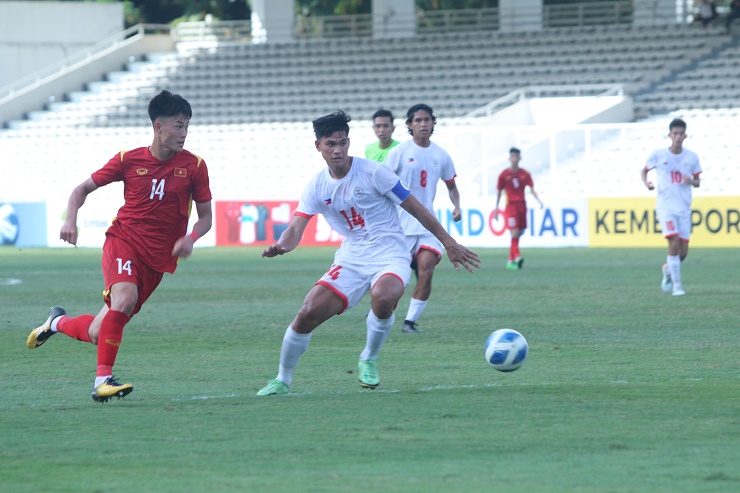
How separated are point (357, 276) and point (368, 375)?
0.66 meters

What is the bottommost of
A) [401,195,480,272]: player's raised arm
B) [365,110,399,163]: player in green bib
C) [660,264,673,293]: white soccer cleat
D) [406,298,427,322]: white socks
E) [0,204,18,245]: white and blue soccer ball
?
[0,204,18,245]: white and blue soccer ball

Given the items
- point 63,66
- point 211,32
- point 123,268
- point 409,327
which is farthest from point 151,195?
point 211,32

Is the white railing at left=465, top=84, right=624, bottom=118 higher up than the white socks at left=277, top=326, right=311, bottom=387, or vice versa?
the white railing at left=465, top=84, right=624, bottom=118

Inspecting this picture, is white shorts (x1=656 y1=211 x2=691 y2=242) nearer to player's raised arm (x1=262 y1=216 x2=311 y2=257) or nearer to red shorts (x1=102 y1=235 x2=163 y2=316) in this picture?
player's raised arm (x1=262 y1=216 x2=311 y2=257)

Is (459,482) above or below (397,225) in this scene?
below

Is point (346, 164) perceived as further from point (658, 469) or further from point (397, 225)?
point (658, 469)

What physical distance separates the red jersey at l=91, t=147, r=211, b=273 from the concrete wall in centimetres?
3626

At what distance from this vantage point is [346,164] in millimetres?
8430

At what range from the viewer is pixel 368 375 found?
27.8 ft

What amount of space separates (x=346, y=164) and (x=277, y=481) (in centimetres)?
327

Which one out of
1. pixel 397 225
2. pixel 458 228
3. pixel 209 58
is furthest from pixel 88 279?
pixel 209 58

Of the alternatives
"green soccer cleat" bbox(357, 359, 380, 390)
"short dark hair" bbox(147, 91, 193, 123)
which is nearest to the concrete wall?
"short dark hair" bbox(147, 91, 193, 123)

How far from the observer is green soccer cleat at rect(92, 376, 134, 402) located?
Answer: 7.79 m

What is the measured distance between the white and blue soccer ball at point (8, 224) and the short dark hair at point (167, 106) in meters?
25.7
